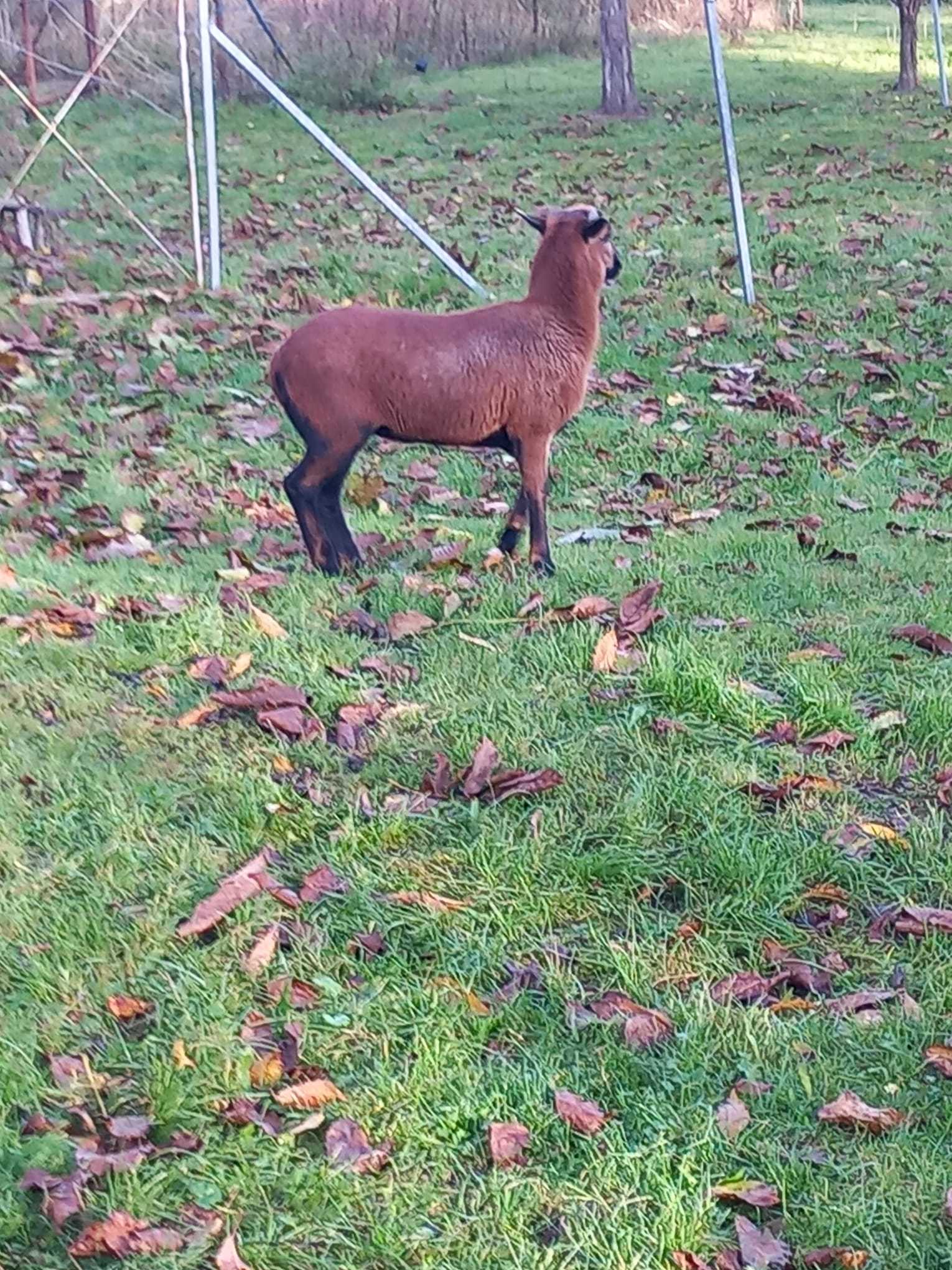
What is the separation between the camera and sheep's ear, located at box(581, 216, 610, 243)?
19.6 feet

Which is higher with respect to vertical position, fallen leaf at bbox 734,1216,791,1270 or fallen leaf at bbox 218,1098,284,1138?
fallen leaf at bbox 218,1098,284,1138

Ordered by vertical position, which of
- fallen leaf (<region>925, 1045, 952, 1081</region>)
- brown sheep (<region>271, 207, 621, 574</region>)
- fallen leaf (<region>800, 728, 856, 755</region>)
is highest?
brown sheep (<region>271, 207, 621, 574</region>)

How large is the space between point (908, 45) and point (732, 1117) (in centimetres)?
2061

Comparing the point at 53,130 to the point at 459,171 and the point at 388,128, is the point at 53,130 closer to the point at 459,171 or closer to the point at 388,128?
the point at 459,171

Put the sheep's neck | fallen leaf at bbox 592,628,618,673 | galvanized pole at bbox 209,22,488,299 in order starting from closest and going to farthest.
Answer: fallen leaf at bbox 592,628,618,673, the sheep's neck, galvanized pole at bbox 209,22,488,299

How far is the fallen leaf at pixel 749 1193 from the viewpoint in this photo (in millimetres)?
3219

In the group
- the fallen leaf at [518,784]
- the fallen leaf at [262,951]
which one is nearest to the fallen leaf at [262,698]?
the fallen leaf at [518,784]

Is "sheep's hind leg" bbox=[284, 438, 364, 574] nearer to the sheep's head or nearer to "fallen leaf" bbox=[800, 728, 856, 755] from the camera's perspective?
the sheep's head

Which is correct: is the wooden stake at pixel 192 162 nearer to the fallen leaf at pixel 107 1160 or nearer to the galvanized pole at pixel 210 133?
the galvanized pole at pixel 210 133

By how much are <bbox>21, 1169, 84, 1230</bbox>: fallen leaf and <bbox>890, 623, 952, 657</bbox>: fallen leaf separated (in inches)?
139

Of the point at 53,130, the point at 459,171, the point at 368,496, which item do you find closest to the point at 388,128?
the point at 459,171

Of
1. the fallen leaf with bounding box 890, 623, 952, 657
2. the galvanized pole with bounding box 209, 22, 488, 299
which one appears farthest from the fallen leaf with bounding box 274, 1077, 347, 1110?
the galvanized pole with bounding box 209, 22, 488, 299

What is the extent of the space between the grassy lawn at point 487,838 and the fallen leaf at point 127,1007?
21 mm

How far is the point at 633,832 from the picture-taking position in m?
4.30
